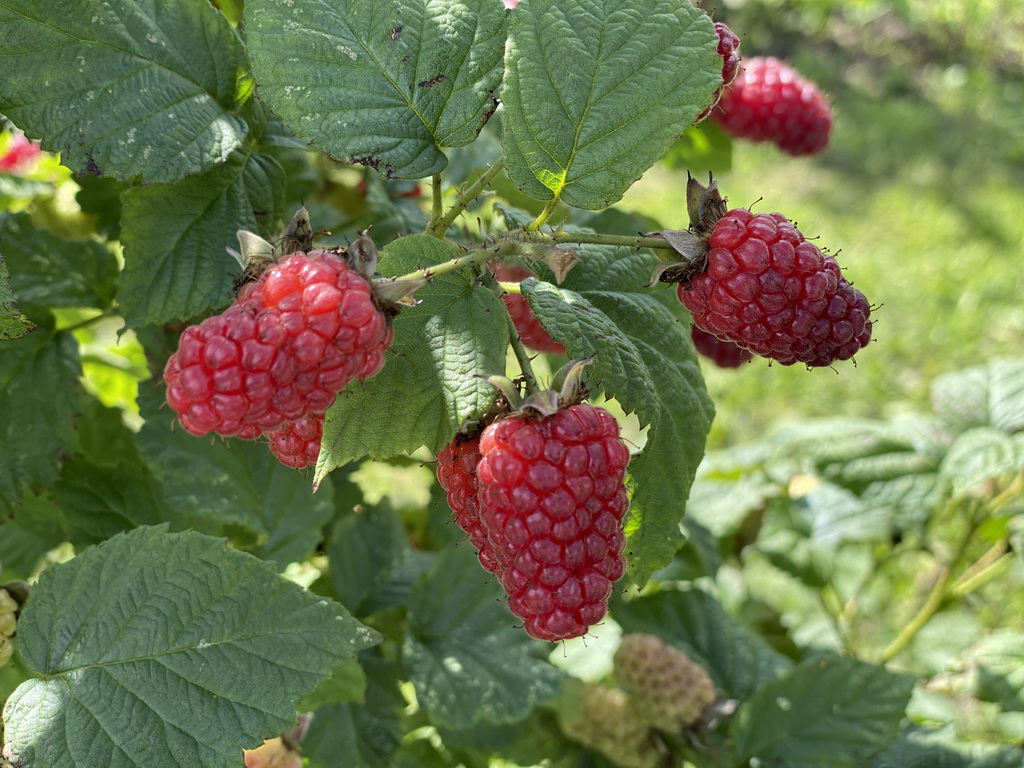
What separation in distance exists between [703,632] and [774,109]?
3.36 feet

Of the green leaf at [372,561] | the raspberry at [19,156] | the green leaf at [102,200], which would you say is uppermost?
the green leaf at [102,200]

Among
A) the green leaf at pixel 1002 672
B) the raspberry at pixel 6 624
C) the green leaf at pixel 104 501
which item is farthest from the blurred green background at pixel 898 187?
the raspberry at pixel 6 624

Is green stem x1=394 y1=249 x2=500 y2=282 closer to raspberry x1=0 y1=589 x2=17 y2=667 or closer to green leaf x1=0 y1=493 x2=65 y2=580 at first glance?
raspberry x1=0 y1=589 x2=17 y2=667

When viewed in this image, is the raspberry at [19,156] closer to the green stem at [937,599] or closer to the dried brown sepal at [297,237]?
the dried brown sepal at [297,237]

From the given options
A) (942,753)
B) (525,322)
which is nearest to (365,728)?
(525,322)

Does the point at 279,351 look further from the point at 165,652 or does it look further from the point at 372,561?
the point at 372,561

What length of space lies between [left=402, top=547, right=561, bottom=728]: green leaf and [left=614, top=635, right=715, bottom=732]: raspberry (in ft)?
0.53

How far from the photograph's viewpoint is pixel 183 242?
122cm

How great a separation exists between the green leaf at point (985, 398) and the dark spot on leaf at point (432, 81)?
1.48 meters

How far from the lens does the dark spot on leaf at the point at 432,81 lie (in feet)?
3.63

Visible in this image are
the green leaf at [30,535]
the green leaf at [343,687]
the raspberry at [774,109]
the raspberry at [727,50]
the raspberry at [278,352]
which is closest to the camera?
the raspberry at [278,352]

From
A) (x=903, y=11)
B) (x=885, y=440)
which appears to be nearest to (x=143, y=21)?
(x=885, y=440)

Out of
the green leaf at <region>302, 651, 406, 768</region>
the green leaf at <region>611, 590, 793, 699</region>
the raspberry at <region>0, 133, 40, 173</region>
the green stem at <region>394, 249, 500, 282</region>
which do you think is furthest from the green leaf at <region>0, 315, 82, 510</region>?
the green leaf at <region>611, 590, 793, 699</region>

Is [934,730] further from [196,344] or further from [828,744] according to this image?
[196,344]
